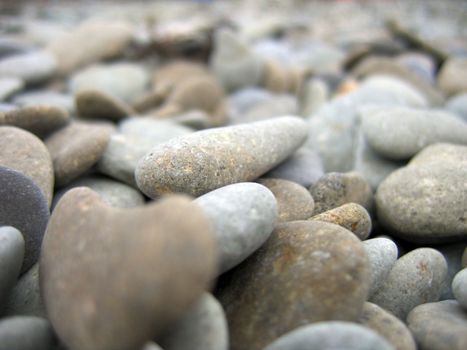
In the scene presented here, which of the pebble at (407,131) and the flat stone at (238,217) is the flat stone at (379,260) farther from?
the pebble at (407,131)

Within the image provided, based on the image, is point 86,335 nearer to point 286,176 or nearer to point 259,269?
point 259,269

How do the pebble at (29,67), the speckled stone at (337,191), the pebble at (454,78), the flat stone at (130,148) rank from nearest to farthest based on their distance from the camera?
the speckled stone at (337,191) → the flat stone at (130,148) → the pebble at (29,67) → the pebble at (454,78)

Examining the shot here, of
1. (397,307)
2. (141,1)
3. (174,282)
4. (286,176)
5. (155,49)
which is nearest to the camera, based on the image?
(174,282)

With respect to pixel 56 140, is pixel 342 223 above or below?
above

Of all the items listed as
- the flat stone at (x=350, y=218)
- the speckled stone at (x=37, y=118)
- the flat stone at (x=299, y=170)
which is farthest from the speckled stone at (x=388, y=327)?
the speckled stone at (x=37, y=118)

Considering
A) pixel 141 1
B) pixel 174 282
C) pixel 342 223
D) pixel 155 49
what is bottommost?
pixel 141 1

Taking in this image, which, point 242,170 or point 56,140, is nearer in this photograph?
point 242,170

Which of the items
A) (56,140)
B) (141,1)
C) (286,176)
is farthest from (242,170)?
(141,1)
